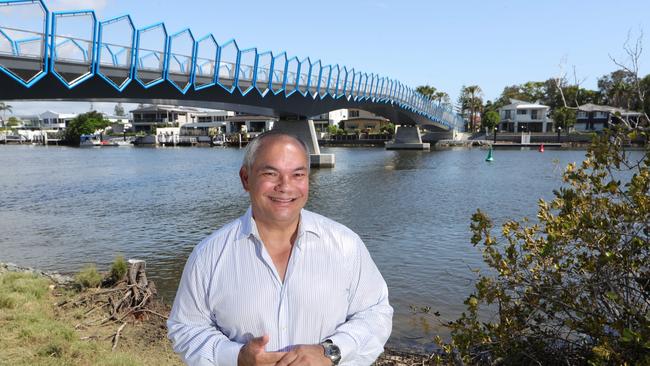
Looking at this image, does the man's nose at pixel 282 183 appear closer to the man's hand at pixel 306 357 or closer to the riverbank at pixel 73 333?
the man's hand at pixel 306 357

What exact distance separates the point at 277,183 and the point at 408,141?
7804 cm

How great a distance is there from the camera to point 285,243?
221 centimetres

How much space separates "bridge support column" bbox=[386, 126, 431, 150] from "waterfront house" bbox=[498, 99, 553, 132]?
92.5 feet

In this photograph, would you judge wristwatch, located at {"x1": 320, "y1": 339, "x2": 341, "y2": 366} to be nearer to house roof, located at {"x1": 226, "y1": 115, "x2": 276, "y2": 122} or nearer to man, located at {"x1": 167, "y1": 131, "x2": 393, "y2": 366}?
man, located at {"x1": 167, "y1": 131, "x2": 393, "y2": 366}

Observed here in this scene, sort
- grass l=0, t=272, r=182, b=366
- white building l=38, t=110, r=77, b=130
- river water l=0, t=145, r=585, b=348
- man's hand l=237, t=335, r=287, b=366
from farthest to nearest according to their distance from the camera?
white building l=38, t=110, r=77, b=130
river water l=0, t=145, r=585, b=348
grass l=0, t=272, r=182, b=366
man's hand l=237, t=335, r=287, b=366

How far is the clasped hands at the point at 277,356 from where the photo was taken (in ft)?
6.38

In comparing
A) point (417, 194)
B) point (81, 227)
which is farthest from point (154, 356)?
point (417, 194)

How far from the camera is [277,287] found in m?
2.08

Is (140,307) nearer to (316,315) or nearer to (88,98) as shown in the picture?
(316,315)

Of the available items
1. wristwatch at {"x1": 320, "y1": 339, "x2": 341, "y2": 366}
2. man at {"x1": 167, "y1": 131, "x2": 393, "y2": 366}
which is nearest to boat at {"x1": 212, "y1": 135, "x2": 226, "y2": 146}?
man at {"x1": 167, "y1": 131, "x2": 393, "y2": 366}

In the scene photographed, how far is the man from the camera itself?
2.05 m

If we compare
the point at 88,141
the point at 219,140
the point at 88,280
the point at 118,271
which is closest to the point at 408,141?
the point at 219,140

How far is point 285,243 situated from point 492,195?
25061mm

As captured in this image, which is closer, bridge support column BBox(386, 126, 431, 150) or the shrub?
the shrub
